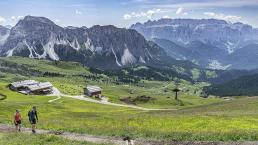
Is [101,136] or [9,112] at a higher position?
[101,136]

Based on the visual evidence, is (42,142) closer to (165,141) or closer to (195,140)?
(165,141)

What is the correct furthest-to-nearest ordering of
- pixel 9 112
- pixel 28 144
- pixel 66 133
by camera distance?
pixel 9 112
pixel 66 133
pixel 28 144

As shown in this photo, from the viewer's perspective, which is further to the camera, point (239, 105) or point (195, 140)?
point (239, 105)

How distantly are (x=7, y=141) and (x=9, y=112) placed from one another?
239 feet

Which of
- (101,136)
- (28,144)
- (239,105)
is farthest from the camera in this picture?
(239,105)

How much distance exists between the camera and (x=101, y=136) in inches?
2103

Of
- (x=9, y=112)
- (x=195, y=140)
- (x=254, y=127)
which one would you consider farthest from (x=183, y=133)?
(x=9, y=112)

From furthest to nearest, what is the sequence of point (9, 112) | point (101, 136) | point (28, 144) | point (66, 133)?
point (9, 112) → point (66, 133) → point (101, 136) → point (28, 144)

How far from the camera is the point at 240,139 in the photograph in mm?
45781

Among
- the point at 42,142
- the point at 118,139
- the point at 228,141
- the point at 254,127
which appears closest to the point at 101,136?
the point at 118,139

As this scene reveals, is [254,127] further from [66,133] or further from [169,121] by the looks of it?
[66,133]

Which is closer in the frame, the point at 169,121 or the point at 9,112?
the point at 169,121

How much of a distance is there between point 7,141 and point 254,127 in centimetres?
3310

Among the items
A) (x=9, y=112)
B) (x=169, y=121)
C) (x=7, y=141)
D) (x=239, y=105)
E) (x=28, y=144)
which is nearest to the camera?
(x=28, y=144)
